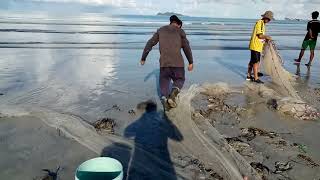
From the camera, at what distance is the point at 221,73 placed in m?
11.3

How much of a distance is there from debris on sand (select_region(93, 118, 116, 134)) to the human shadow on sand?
276 millimetres

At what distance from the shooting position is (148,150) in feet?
16.2

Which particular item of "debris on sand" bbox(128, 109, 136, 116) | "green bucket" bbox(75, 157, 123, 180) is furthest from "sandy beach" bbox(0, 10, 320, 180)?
"green bucket" bbox(75, 157, 123, 180)

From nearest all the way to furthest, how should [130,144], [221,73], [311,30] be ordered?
[130,144] → [221,73] → [311,30]

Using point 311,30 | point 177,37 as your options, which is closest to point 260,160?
point 177,37

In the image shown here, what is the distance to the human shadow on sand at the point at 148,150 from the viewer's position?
431 centimetres

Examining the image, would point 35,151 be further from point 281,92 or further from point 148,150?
point 281,92

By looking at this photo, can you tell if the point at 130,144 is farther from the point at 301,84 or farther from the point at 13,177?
the point at 301,84

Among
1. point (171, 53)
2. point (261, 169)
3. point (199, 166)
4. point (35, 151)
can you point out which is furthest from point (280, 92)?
point (35, 151)

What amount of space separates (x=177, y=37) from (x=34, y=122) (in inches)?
127

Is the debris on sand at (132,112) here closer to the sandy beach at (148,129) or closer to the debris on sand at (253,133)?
the sandy beach at (148,129)

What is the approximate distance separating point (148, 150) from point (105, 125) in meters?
1.23

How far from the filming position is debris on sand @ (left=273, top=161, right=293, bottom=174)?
443 cm

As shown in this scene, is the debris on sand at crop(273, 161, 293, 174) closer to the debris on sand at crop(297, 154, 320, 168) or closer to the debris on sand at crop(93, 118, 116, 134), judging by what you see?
the debris on sand at crop(297, 154, 320, 168)
